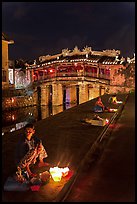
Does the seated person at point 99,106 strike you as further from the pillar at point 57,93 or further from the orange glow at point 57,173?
the pillar at point 57,93

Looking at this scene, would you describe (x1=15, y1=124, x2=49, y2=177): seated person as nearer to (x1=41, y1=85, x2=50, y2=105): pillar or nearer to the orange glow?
the orange glow

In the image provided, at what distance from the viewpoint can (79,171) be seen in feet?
18.0

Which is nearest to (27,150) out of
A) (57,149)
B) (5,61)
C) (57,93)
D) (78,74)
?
(57,149)

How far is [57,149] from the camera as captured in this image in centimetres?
709

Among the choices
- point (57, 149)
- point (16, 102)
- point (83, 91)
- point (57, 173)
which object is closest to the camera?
point (57, 173)

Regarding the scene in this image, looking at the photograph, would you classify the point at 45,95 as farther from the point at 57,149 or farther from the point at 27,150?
the point at 27,150

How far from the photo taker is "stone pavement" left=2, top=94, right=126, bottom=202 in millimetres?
4230

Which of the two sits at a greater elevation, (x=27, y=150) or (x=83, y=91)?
(x=83, y=91)

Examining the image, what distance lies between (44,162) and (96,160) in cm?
144

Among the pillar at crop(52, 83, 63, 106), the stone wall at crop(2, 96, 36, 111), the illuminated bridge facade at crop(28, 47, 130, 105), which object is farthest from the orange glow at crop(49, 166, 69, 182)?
the pillar at crop(52, 83, 63, 106)

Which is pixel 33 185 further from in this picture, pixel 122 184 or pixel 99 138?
pixel 99 138

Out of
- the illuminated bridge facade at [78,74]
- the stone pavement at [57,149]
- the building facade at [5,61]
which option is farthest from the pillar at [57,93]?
the stone pavement at [57,149]

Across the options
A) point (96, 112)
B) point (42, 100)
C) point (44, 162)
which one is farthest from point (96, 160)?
point (42, 100)

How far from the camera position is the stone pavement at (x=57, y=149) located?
13.9 ft
